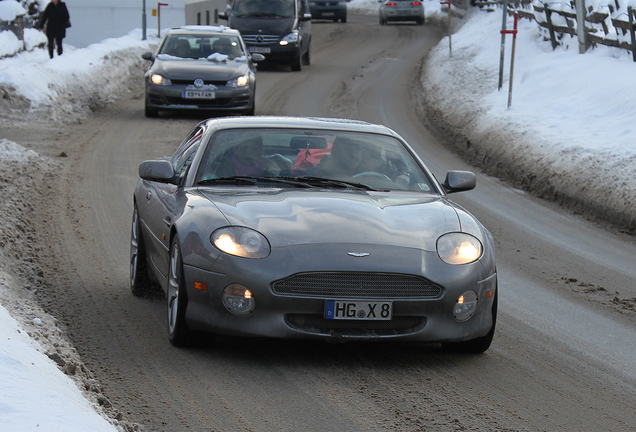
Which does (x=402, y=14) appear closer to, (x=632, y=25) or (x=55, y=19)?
(x=55, y=19)

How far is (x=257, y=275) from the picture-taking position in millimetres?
5160

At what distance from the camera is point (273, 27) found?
87.9ft

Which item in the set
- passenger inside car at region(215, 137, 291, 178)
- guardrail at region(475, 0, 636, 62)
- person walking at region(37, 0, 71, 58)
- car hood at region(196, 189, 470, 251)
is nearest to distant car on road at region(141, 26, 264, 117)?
person walking at region(37, 0, 71, 58)

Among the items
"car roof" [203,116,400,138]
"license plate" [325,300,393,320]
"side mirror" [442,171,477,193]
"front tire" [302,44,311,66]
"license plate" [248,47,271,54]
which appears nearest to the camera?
"license plate" [325,300,393,320]

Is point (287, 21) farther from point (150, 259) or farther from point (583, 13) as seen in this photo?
point (150, 259)

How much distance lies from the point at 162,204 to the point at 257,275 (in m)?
1.49

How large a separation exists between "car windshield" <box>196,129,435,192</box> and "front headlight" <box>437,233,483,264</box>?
2.99ft

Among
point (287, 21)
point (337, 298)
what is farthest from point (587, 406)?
point (287, 21)

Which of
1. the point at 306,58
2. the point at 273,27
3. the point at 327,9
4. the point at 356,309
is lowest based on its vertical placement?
the point at 327,9

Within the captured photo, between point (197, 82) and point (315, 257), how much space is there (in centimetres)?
1297

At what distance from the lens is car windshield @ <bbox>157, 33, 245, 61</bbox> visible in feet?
61.1

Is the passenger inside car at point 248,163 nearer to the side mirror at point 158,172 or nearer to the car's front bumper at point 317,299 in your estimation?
the side mirror at point 158,172

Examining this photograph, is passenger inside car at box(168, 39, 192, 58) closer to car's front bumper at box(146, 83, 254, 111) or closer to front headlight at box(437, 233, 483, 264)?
car's front bumper at box(146, 83, 254, 111)

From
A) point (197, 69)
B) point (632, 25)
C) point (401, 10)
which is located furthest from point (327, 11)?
point (632, 25)
